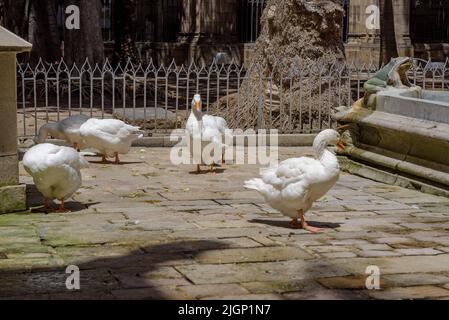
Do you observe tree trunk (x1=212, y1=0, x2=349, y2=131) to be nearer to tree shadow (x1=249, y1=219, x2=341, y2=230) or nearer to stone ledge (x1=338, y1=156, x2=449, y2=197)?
stone ledge (x1=338, y1=156, x2=449, y2=197)

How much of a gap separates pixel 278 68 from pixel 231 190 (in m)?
5.67

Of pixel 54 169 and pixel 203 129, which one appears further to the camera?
pixel 203 129

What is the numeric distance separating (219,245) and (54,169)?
6.67 ft

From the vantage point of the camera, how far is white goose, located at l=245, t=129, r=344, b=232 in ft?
26.5

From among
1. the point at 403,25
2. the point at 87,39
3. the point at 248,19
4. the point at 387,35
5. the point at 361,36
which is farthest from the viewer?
the point at 248,19

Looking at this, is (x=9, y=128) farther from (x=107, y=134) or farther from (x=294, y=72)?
(x=294, y=72)

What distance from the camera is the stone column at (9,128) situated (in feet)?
28.9

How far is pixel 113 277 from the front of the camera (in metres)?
6.50

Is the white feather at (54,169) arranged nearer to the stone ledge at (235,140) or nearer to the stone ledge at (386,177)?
the stone ledge at (386,177)

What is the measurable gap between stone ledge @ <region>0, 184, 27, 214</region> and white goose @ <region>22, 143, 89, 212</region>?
0.24 meters

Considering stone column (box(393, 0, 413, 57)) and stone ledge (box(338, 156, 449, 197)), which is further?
stone column (box(393, 0, 413, 57))

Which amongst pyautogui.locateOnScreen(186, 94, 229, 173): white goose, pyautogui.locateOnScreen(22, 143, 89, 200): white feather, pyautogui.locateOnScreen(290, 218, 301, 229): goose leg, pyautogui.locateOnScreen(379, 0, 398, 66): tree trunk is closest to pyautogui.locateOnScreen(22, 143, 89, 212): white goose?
pyautogui.locateOnScreen(22, 143, 89, 200): white feather

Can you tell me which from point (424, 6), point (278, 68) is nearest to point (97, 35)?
point (278, 68)

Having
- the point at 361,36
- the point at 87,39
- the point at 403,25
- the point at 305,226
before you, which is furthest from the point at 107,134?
the point at 403,25
